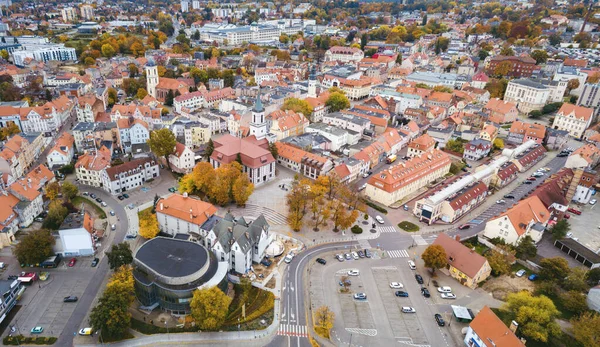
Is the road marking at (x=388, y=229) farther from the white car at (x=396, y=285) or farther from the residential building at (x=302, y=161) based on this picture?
the residential building at (x=302, y=161)

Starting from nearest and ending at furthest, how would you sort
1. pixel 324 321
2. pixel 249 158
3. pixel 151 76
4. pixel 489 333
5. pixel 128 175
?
1. pixel 489 333
2. pixel 324 321
3. pixel 128 175
4. pixel 249 158
5. pixel 151 76

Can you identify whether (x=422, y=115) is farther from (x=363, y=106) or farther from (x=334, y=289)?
(x=334, y=289)

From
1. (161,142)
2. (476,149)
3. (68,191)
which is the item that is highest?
(161,142)

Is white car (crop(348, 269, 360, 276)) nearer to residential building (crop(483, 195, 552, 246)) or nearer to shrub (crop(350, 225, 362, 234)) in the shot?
shrub (crop(350, 225, 362, 234))

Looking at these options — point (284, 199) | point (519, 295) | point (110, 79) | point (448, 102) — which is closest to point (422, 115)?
point (448, 102)

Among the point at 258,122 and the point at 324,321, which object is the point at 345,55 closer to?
the point at 258,122

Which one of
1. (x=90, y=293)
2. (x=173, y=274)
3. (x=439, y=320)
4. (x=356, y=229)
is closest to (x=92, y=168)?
(x=90, y=293)

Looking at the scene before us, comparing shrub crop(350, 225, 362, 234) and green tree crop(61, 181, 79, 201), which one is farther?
green tree crop(61, 181, 79, 201)

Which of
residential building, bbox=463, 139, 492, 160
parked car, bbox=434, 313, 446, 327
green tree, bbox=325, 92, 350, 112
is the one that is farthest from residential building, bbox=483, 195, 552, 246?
green tree, bbox=325, 92, 350, 112
